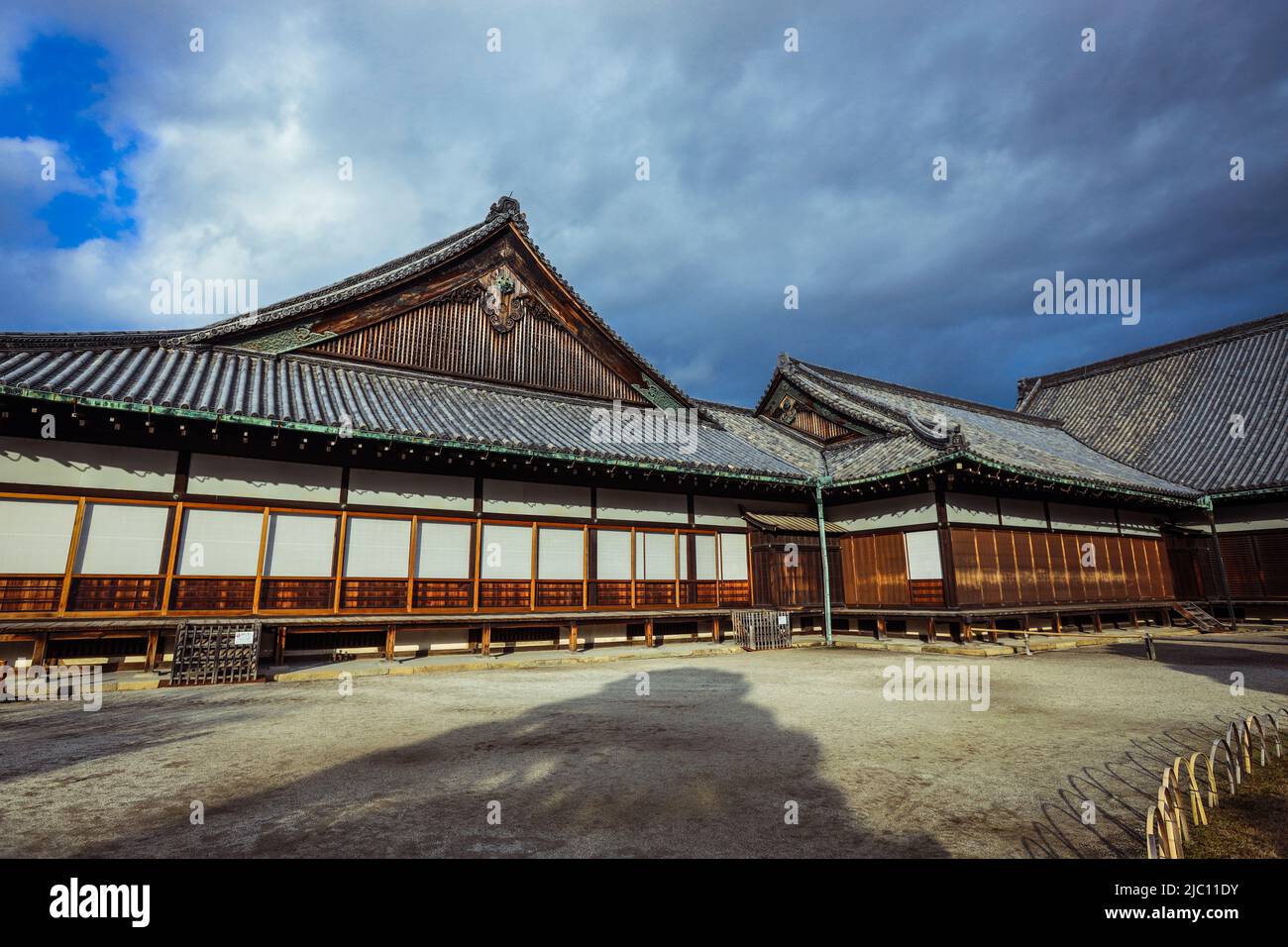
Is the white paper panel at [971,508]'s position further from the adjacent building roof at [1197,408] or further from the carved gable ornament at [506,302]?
the carved gable ornament at [506,302]

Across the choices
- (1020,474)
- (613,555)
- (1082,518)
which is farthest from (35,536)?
(1082,518)

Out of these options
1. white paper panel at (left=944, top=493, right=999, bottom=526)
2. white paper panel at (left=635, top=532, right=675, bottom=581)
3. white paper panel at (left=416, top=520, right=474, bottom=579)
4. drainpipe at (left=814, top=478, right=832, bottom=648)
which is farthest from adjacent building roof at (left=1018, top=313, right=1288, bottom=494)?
white paper panel at (left=416, top=520, right=474, bottom=579)

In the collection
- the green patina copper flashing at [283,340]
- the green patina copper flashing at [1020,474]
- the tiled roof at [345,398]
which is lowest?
the green patina copper flashing at [1020,474]

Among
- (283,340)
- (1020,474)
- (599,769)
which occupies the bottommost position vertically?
(599,769)

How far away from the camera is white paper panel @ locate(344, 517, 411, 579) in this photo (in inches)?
500

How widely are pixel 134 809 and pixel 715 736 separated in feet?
16.1

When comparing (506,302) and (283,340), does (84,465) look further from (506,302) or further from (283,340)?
(506,302)

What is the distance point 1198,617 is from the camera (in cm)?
1973

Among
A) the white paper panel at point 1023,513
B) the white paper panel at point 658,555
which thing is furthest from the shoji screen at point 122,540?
the white paper panel at point 1023,513

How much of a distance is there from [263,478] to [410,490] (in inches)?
111

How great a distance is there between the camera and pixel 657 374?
20594mm

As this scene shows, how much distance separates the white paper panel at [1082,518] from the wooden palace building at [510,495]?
4.6 inches

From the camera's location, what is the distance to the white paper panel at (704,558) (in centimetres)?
1678
